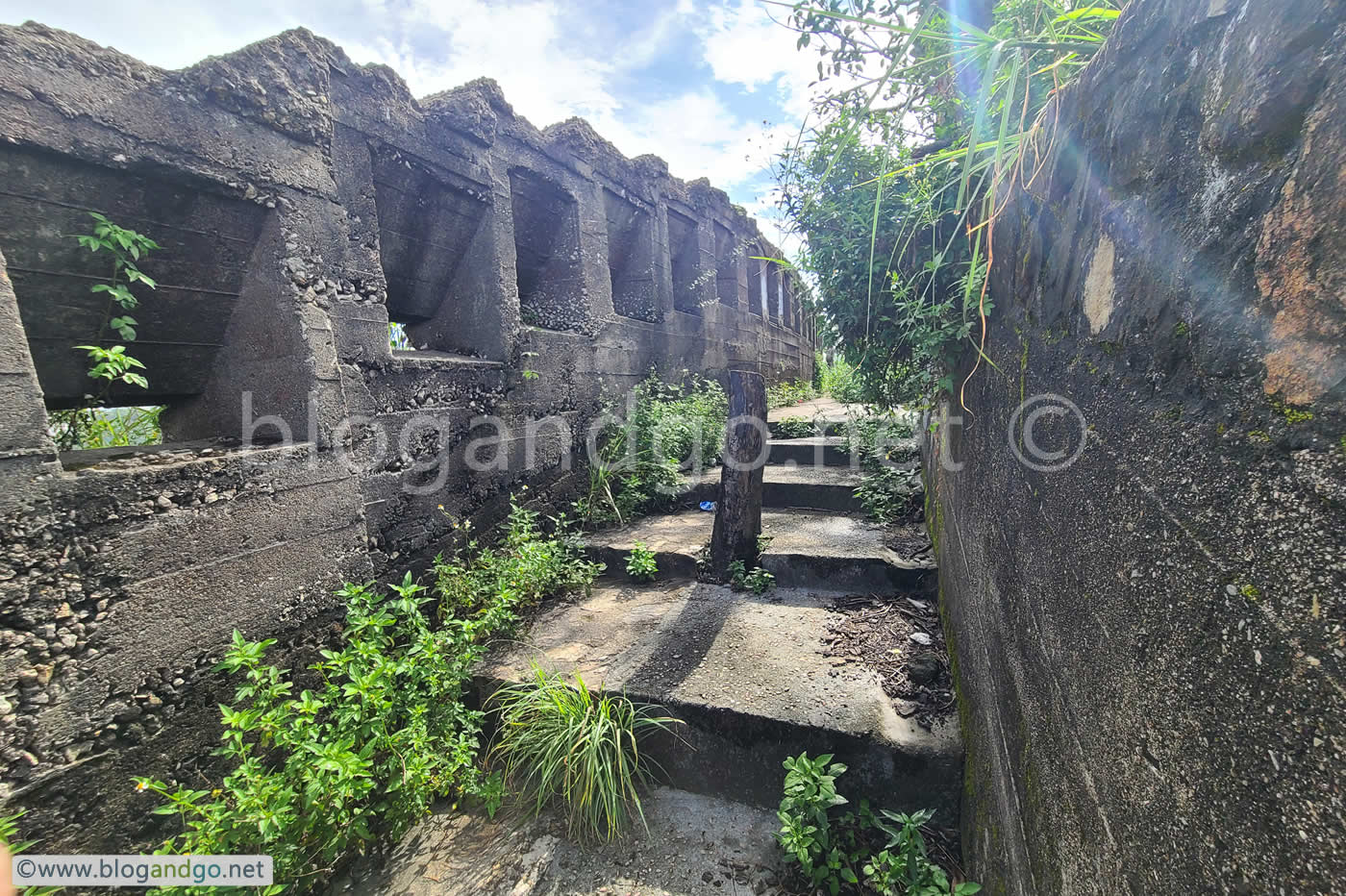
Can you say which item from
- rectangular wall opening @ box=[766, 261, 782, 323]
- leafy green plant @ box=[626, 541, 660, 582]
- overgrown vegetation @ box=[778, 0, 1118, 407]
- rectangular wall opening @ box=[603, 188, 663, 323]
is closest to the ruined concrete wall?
overgrown vegetation @ box=[778, 0, 1118, 407]

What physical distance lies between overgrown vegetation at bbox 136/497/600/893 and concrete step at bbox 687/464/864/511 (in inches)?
90.7

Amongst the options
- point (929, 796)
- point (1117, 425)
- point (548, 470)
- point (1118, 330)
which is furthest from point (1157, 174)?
point (548, 470)

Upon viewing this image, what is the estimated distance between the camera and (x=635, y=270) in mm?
5816

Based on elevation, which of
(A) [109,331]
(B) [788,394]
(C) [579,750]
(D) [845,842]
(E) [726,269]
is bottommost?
(D) [845,842]

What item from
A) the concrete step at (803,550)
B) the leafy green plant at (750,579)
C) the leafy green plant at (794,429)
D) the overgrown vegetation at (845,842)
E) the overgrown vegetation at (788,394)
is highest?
the overgrown vegetation at (788,394)

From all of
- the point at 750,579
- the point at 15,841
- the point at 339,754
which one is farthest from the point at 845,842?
the point at 15,841

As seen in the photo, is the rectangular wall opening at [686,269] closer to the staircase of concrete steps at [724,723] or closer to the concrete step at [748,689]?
the staircase of concrete steps at [724,723]

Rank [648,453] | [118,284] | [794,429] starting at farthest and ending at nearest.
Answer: [794,429], [648,453], [118,284]

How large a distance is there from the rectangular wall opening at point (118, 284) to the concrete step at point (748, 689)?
210 cm

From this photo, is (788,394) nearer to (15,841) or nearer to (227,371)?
(227,371)

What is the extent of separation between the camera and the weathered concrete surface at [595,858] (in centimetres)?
186

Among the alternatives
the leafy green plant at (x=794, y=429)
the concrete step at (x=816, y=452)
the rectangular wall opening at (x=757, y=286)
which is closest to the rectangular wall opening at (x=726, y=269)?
the rectangular wall opening at (x=757, y=286)

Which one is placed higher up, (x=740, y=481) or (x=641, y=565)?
(x=740, y=481)

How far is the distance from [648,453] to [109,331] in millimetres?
3482
